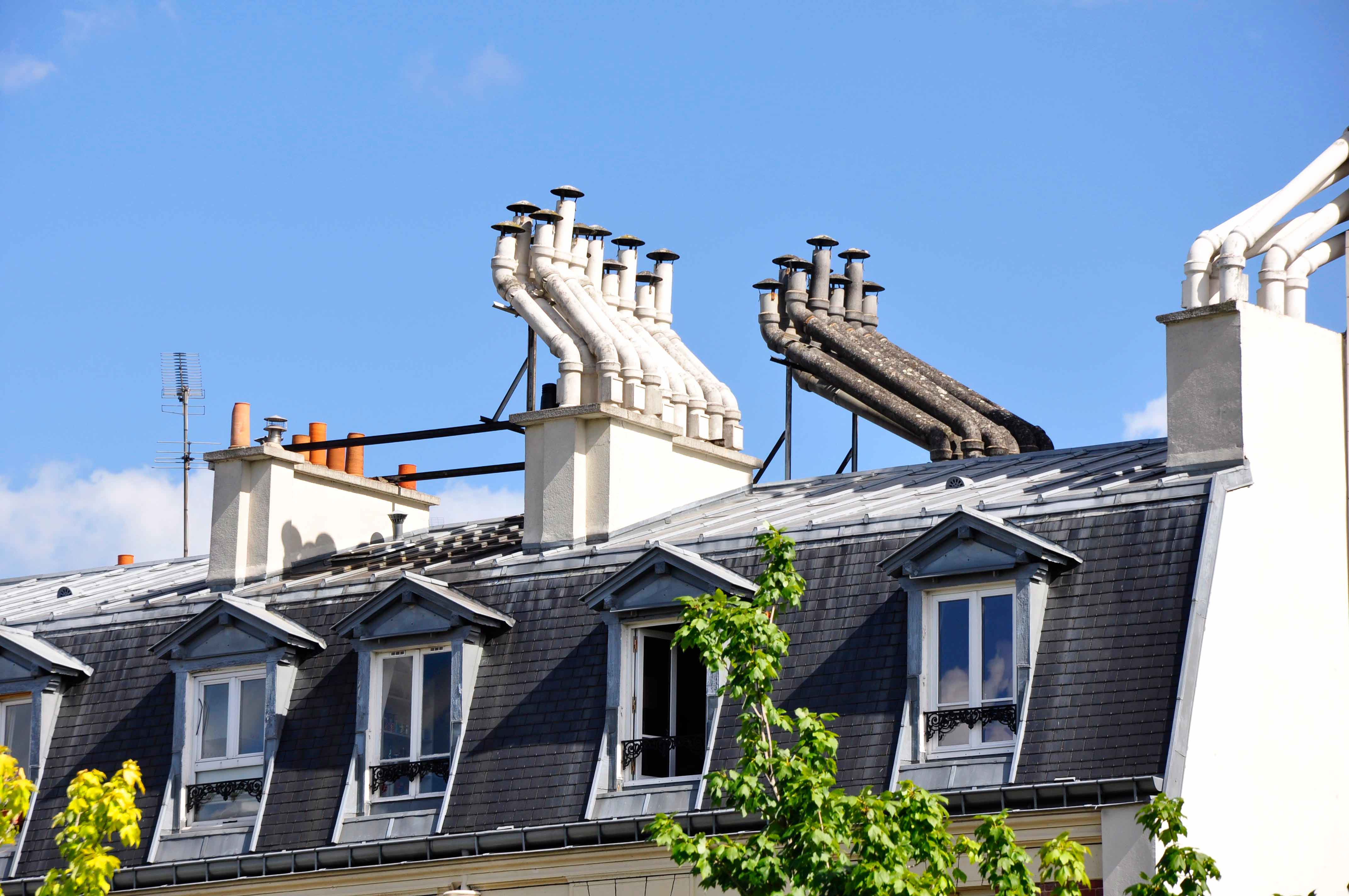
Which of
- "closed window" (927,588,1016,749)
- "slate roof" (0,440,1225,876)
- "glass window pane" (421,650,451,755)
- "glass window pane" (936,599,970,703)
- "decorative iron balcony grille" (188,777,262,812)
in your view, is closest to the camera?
"slate roof" (0,440,1225,876)

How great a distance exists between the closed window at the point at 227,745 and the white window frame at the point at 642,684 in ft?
16.1

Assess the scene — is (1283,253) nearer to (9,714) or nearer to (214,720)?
(214,720)

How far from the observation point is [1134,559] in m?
24.2

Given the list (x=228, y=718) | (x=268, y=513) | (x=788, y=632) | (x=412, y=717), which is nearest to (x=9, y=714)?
(x=228, y=718)

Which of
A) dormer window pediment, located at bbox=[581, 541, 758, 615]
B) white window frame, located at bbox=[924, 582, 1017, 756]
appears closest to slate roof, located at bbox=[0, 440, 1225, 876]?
white window frame, located at bbox=[924, 582, 1017, 756]

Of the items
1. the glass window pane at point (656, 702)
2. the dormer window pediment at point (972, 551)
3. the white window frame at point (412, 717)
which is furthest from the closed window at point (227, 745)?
the dormer window pediment at point (972, 551)

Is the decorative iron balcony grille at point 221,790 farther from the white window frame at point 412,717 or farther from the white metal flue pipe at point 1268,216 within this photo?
the white metal flue pipe at point 1268,216

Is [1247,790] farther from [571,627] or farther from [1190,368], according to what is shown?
[571,627]

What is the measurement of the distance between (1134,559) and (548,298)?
11705 millimetres

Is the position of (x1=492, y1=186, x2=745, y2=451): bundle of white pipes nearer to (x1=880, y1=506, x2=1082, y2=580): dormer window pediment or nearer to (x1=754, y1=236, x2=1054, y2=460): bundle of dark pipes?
(x1=754, y1=236, x2=1054, y2=460): bundle of dark pipes

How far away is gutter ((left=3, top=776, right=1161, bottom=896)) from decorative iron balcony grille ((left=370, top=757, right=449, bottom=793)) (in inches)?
35.1

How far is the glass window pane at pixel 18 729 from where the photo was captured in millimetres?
30438

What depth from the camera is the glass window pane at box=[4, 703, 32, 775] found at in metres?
30.4

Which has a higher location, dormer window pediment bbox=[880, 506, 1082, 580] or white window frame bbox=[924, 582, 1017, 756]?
dormer window pediment bbox=[880, 506, 1082, 580]
